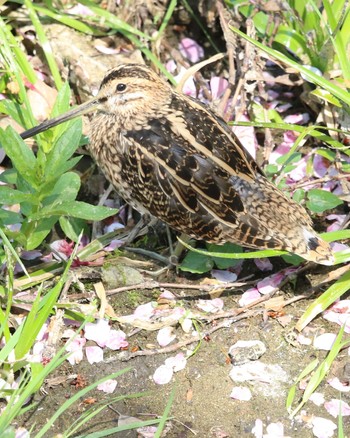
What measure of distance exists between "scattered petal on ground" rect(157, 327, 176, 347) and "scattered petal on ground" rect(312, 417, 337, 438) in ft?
2.58

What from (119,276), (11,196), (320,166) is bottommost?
(119,276)

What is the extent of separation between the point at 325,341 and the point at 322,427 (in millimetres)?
500

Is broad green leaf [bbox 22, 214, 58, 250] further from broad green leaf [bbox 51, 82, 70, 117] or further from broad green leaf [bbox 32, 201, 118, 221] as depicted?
broad green leaf [bbox 51, 82, 70, 117]

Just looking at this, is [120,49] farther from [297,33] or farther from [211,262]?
[211,262]

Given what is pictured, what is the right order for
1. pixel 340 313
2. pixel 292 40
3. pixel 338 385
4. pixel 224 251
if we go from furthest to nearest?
pixel 292 40
pixel 224 251
pixel 340 313
pixel 338 385

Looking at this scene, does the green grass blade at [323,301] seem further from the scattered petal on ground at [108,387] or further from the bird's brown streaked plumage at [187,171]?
the scattered petal on ground at [108,387]

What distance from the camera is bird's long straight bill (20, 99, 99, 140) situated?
4363 mm

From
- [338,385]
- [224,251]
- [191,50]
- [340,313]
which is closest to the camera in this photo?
[338,385]

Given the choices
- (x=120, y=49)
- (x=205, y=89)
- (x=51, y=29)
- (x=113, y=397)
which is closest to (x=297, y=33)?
(x=205, y=89)

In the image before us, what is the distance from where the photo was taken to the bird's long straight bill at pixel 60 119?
14.3 feet

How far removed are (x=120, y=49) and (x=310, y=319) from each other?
224cm

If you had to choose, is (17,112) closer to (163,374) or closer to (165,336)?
(165,336)

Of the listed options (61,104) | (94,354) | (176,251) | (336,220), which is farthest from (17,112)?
(336,220)

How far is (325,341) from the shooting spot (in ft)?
13.6
